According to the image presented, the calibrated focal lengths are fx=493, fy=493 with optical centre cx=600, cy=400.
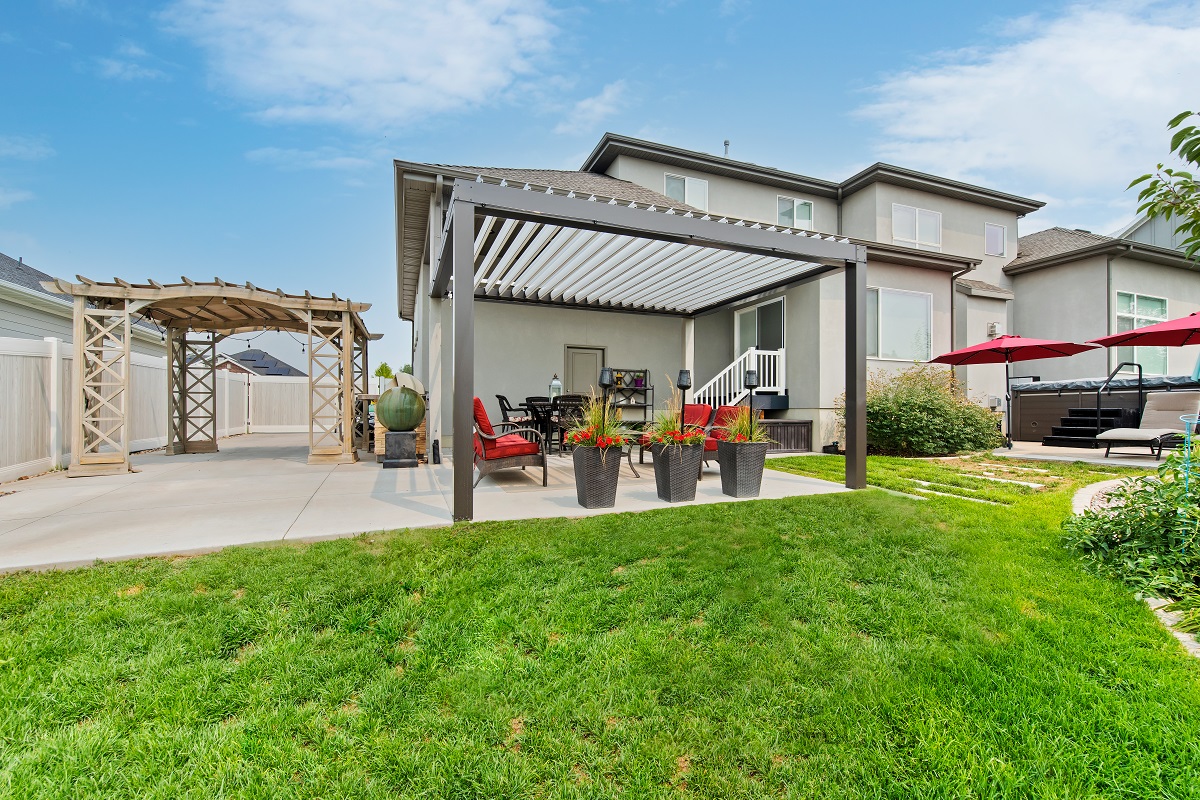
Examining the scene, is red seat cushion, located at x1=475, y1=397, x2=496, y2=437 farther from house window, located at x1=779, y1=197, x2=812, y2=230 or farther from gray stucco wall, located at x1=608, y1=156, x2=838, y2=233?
house window, located at x1=779, y1=197, x2=812, y2=230

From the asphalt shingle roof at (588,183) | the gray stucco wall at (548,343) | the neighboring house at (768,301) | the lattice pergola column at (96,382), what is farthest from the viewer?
the gray stucco wall at (548,343)

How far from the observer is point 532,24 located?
7578mm

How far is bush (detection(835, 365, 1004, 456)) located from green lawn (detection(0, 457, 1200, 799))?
586 centimetres

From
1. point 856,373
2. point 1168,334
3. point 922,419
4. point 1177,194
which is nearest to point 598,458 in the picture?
point 856,373

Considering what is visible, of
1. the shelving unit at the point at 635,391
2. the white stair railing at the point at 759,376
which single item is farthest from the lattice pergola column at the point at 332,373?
the white stair railing at the point at 759,376

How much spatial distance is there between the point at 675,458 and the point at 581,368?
6.47 meters

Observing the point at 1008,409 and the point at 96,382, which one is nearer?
Answer: the point at 96,382

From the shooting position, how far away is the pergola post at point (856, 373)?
5.95 m

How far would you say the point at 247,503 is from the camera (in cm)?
493

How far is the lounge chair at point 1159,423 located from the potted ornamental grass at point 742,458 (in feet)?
23.5

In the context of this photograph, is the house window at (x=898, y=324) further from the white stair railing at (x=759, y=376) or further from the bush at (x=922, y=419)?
the white stair railing at (x=759, y=376)

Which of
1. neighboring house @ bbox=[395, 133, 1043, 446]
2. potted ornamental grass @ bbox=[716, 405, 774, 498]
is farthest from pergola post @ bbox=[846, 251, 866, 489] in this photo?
neighboring house @ bbox=[395, 133, 1043, 446]

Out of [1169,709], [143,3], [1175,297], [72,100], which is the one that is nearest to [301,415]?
[72,100]

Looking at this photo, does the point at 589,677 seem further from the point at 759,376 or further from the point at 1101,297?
the point at 1101,297
